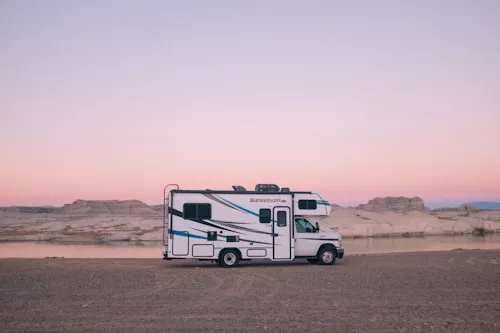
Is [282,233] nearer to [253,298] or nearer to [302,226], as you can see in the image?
[302,226]

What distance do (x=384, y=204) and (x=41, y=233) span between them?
296 ft

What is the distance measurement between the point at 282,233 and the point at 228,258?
2.51 m

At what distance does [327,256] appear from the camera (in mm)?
23344

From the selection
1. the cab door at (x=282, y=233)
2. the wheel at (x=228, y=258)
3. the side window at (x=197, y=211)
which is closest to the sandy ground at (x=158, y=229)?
the wheel at (x=228, y=258)

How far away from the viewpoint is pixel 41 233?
54031 millimetres

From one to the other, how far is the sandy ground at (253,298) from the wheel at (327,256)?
0.92 m

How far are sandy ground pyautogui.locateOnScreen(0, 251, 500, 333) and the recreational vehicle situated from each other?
95 cm

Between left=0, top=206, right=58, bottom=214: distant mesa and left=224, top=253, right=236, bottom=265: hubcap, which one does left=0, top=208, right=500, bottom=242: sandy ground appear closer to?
left=224, top=253, right=236, bottom=265: hubcap

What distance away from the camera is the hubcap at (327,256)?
23.3 m

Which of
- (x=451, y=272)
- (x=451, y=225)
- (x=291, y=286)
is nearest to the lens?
(x=291, y=286)

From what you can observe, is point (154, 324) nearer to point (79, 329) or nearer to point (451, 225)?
point (79, 329)

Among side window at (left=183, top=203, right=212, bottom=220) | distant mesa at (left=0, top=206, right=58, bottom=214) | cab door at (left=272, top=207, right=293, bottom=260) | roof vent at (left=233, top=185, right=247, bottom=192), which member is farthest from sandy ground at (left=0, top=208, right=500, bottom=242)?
distant mesa at (left=0, top=206, right=58, bottom=214)

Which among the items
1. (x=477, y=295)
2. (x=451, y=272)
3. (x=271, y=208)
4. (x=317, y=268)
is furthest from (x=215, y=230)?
(x=477, y=295)

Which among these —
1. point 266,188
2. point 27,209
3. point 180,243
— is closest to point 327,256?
point 266,188
